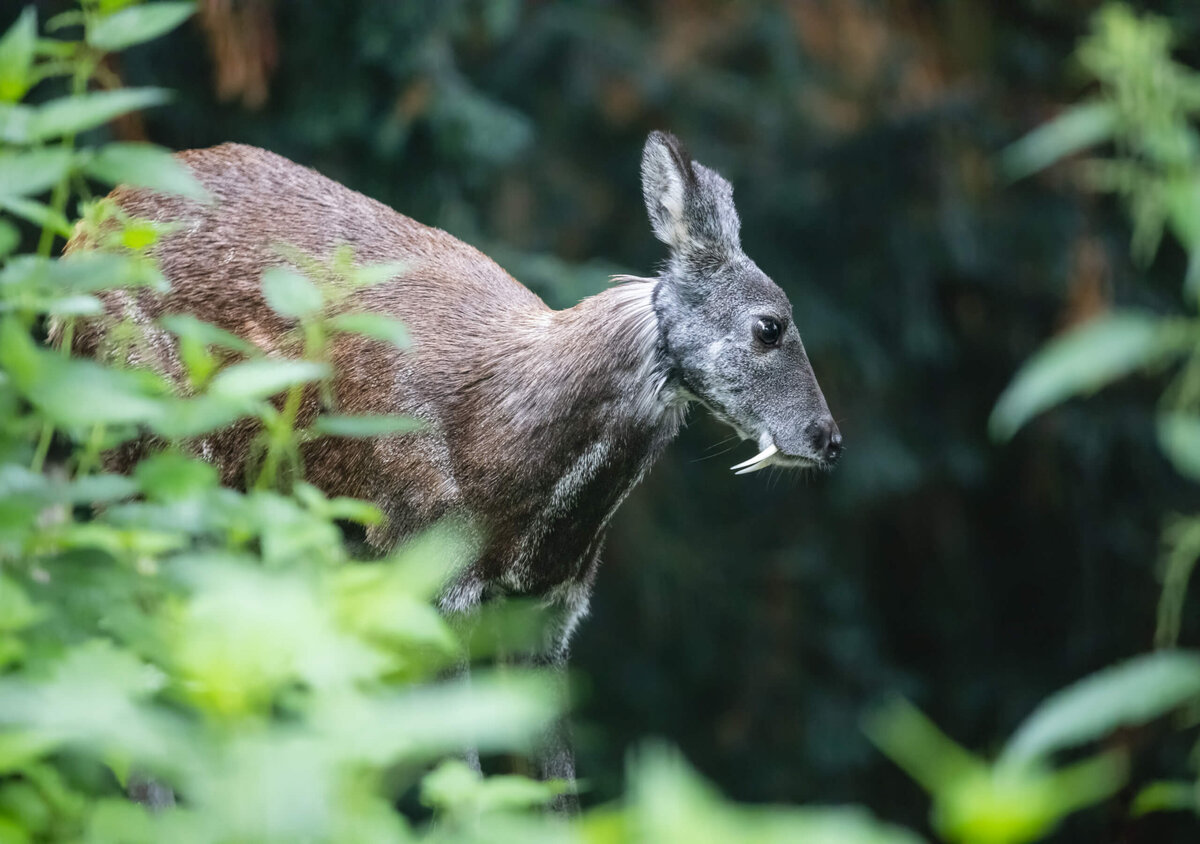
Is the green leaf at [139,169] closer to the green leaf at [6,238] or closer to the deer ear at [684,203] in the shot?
the green leaf at [6,238]

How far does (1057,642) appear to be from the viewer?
11969mm

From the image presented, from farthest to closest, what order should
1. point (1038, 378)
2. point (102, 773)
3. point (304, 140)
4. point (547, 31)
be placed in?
point (547, 31)
point (304, 140)
point (102, 773)
point (1038, 378)

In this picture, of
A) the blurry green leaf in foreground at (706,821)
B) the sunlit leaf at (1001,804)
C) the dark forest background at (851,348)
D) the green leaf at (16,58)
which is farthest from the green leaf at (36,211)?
the dark forest background at (851,348)

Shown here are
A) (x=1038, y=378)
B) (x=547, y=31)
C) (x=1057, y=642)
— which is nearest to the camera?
(x=1038, y=378)

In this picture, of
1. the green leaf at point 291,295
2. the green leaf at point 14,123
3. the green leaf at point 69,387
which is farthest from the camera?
the green leaf at point 291,295

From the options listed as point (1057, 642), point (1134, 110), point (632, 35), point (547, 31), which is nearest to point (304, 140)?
point (547, 31)

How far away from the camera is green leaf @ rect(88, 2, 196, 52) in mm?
1956

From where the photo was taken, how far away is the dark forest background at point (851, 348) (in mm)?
9852

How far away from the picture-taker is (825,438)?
4.39m

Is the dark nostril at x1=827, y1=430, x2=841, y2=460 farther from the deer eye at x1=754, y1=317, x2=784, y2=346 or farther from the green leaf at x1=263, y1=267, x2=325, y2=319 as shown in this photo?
the green leaf at x1=263, y1=267, x2=325, y2=319

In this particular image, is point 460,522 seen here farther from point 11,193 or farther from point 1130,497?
point 1130,497

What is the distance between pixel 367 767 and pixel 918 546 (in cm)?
1124

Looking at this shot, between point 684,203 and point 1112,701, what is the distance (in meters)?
3.09

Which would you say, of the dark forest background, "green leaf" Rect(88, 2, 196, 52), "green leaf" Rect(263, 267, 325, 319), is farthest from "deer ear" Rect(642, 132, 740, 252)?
the dark forest background
